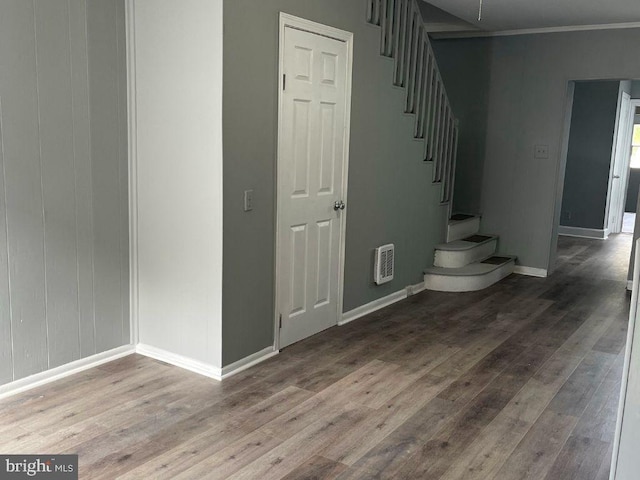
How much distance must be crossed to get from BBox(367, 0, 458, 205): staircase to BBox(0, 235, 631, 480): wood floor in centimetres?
177

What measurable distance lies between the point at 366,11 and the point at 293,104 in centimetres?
108

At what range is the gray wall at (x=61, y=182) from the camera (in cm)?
315

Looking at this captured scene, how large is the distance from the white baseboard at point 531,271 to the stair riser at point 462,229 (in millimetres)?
609

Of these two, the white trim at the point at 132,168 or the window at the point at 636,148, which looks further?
the window at the point at 636,148

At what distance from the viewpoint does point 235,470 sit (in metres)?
2.63

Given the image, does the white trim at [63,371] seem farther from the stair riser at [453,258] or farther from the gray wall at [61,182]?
the stair riser at [453,258]

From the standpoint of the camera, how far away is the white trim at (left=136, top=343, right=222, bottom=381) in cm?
360

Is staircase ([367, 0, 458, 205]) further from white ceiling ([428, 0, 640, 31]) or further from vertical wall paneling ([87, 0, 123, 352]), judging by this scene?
vertical wall paneling ([87, 0, 123, 352])

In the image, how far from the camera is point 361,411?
10.6 feet

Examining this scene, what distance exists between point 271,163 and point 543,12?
323 cm

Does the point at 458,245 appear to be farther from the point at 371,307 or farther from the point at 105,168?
the point at 105,168

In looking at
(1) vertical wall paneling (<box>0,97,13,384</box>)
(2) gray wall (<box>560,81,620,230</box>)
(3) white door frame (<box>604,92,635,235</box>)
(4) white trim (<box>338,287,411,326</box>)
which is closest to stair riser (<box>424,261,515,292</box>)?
(4) white trim (<box>338,287,411,326</box>)

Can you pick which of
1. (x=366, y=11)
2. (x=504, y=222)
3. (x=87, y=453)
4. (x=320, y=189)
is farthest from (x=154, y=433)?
(x=504, y=222)

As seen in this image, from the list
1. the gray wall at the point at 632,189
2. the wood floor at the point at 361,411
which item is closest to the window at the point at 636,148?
the gray wall at the point at 632,189
